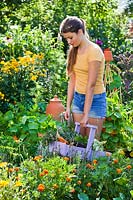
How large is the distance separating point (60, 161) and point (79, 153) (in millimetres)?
379

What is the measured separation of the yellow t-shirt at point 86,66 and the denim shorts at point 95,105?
4 cm

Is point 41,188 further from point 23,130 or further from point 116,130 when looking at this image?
point 116,130

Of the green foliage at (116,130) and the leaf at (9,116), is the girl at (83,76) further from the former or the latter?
the leaf at (9,116)

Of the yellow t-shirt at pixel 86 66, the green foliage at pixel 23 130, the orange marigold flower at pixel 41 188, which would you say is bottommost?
the green foliage at pixel 23 130

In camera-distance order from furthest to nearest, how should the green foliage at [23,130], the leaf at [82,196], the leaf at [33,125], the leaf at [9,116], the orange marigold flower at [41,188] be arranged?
1. the leaf at [9,116]
2. the leaf at [33,125]
3. the green foliage at [23,130]
4. the leaf at [82,196]
5. the orange marigold flower at [41,188]

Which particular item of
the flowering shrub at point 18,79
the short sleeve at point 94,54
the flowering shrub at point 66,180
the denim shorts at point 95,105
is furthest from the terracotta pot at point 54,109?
the flowering shrub at point 66,180

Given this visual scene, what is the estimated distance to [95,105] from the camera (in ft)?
14.5

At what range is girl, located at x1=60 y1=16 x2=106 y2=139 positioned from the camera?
417 centimetres

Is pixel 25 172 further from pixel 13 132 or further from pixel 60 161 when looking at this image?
pixel 13 132

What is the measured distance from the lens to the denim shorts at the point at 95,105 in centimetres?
441

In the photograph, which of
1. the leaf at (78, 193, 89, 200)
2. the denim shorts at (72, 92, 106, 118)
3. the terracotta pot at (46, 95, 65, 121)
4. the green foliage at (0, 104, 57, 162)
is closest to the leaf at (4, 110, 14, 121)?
the green foliage at (0, 104, 57, 162)

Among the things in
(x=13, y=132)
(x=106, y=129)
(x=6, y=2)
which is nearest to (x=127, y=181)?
(x=106, y=129)

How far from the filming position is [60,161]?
363cm

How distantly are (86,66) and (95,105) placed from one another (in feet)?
1.15
